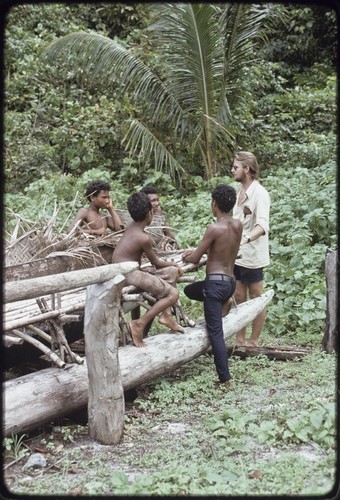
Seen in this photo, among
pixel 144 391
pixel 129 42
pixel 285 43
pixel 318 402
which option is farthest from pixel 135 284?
pixel 285 43

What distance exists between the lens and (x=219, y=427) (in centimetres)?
416

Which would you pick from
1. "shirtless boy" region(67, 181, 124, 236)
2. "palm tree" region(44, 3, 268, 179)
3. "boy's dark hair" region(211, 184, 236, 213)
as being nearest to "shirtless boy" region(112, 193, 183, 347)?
"boy's dark hair" region(211, 184, 236, 213)

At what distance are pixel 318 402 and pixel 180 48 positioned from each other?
778 cm

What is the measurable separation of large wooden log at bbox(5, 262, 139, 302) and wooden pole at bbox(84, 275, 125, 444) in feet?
0.29

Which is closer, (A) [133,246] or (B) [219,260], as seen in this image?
(A) [133,246]

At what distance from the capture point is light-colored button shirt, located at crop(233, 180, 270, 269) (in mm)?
6098

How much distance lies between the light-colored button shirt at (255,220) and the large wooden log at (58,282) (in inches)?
87.6

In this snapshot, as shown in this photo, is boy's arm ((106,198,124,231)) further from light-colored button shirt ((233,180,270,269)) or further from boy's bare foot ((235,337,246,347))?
boy's bare foot ((235,337,246,347))

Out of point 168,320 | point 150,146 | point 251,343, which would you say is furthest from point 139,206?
point 150,146

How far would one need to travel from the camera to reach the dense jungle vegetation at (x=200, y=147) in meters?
3.91

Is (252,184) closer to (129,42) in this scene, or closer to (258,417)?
(258,417)

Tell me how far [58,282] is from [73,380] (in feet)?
3.12

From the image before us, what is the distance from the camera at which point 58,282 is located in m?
3.58

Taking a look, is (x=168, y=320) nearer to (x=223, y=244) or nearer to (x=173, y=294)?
(x=173, y=294)
